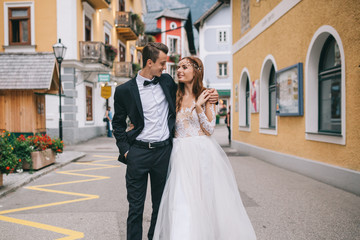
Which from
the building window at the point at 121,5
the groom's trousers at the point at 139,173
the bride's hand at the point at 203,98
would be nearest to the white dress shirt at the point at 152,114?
the groom's trousers at the point at 139,173

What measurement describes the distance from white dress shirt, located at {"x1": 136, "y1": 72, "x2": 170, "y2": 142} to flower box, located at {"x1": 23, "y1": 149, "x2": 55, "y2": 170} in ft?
20.5

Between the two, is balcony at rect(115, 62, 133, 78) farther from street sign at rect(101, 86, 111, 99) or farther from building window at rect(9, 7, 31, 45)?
building window at rect(9, 7, 31, 45)

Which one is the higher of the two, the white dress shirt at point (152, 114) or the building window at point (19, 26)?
the building window at point (19, 26)

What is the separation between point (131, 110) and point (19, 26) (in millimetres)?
16443

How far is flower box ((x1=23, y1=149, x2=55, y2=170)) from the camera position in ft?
27.6

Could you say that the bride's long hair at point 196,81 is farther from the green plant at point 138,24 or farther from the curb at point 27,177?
the green plant at point 138,24

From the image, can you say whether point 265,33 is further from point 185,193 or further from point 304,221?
point 185,193

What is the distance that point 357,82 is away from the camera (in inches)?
234

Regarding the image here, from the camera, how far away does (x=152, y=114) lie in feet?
10.2

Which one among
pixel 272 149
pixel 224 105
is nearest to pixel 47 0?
pixel 272 149

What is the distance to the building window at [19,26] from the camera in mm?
16781

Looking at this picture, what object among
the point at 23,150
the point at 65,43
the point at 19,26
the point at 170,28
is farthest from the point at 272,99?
the point at 170,28

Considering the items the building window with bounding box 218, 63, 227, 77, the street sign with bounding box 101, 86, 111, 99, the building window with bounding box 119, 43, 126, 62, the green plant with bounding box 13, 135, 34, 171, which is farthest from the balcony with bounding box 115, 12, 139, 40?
the green plant with bounding box 13, 135, 34, 171

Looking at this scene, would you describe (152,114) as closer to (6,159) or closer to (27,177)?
(6,159)
